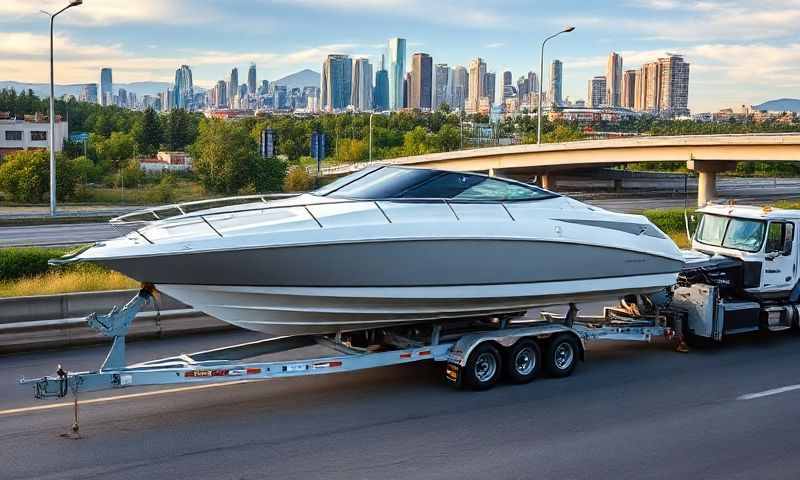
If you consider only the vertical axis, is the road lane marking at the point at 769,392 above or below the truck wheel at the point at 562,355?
below

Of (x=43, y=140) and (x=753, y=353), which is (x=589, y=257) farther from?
(x=43, y=140)

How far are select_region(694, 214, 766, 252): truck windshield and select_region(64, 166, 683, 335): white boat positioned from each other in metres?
2.35

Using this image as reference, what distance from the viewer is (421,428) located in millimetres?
9047

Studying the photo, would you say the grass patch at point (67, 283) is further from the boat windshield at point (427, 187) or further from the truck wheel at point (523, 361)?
the truck wheel at point (523, 361)

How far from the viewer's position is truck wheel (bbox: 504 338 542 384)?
34.8 ft

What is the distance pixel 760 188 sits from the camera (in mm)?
66500

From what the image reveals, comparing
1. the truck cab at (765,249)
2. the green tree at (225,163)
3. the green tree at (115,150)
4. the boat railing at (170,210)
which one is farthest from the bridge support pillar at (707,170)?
the boat railing at (170,210)

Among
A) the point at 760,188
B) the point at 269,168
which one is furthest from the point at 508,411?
the point at 760,188

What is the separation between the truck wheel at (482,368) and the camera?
10.3 meters

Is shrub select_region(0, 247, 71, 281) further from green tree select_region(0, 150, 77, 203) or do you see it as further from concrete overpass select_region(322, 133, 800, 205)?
green tree select_region(0, 150, 77, 203)

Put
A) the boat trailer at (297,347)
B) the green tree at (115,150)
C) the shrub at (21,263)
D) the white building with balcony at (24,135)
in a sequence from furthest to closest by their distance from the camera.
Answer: the white building with balcony at (24,135), the green tree at (115,150), the shrub at (21,263), the boat trailer at (297,347)

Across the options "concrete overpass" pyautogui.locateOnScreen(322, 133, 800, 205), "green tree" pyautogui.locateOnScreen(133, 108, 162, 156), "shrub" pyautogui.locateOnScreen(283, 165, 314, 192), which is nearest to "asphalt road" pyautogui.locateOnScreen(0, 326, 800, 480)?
"concrete overpass" pyautogui.locateOnScreen(322, 133, 800, 205)

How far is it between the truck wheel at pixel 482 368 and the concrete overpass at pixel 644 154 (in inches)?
1354

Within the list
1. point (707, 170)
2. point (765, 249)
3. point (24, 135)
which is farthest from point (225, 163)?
point (24, 135)
